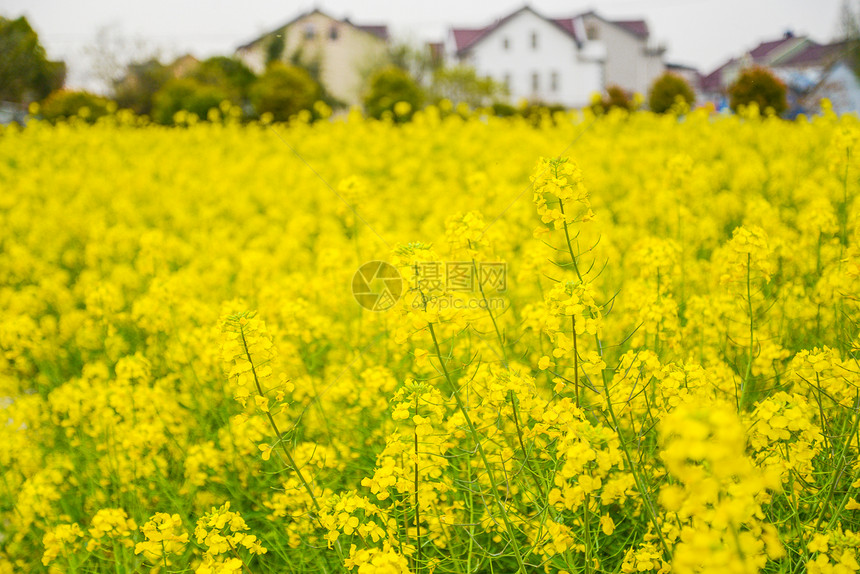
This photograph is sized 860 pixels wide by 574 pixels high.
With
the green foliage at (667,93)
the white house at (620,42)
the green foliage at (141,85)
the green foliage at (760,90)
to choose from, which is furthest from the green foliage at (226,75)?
the white house at (620,42)

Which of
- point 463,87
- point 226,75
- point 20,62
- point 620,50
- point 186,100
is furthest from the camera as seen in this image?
point 620,50

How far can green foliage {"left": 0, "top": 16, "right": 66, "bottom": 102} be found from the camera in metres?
17.7

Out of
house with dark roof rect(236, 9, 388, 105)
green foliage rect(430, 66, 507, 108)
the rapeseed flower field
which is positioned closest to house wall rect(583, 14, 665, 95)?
green foliage rect(430, 66, 507, 108)

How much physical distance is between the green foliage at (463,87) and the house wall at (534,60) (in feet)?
17.4

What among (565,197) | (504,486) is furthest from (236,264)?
(565,197)

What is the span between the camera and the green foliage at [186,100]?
614 inches

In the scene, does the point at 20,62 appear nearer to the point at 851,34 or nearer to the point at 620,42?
the point at 851,34

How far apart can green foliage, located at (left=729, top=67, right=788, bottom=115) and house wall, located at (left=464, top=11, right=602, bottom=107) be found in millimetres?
26912

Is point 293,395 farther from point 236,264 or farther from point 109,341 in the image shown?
point 236,264

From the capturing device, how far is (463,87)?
100ft

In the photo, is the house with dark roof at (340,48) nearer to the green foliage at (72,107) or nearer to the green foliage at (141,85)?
the green foliage at (141,85)

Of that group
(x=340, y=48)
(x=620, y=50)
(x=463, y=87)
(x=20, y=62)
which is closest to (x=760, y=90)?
(x=20, y=62)

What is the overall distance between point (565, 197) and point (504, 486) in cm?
110

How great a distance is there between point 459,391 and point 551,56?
123ft
